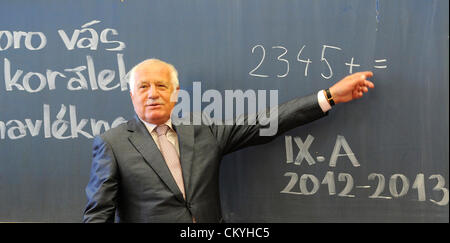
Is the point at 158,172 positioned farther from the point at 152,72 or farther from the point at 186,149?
the point at 152,72

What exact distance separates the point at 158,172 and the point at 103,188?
0.66ft

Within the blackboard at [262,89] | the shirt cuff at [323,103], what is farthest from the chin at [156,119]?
the shirt cuff at [323,103]

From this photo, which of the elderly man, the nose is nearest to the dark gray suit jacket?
the elderly man

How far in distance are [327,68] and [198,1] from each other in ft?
2.03

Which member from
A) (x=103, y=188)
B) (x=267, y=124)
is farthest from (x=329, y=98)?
(x=103, y=188)

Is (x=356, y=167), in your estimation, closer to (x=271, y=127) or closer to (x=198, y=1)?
(x=271, y=127)

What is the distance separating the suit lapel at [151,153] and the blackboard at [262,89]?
273 millimetres

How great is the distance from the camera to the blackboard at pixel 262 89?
1618 mm

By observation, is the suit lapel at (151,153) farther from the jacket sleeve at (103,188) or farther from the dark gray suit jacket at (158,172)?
the jacket sleeve at (103,188)

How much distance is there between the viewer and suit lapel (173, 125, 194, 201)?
1.50 meters

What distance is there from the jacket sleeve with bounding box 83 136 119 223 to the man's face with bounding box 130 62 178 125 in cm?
19

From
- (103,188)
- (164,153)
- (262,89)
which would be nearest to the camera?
(103,188)

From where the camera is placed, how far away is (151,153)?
4.94 ft

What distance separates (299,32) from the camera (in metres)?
1.68
